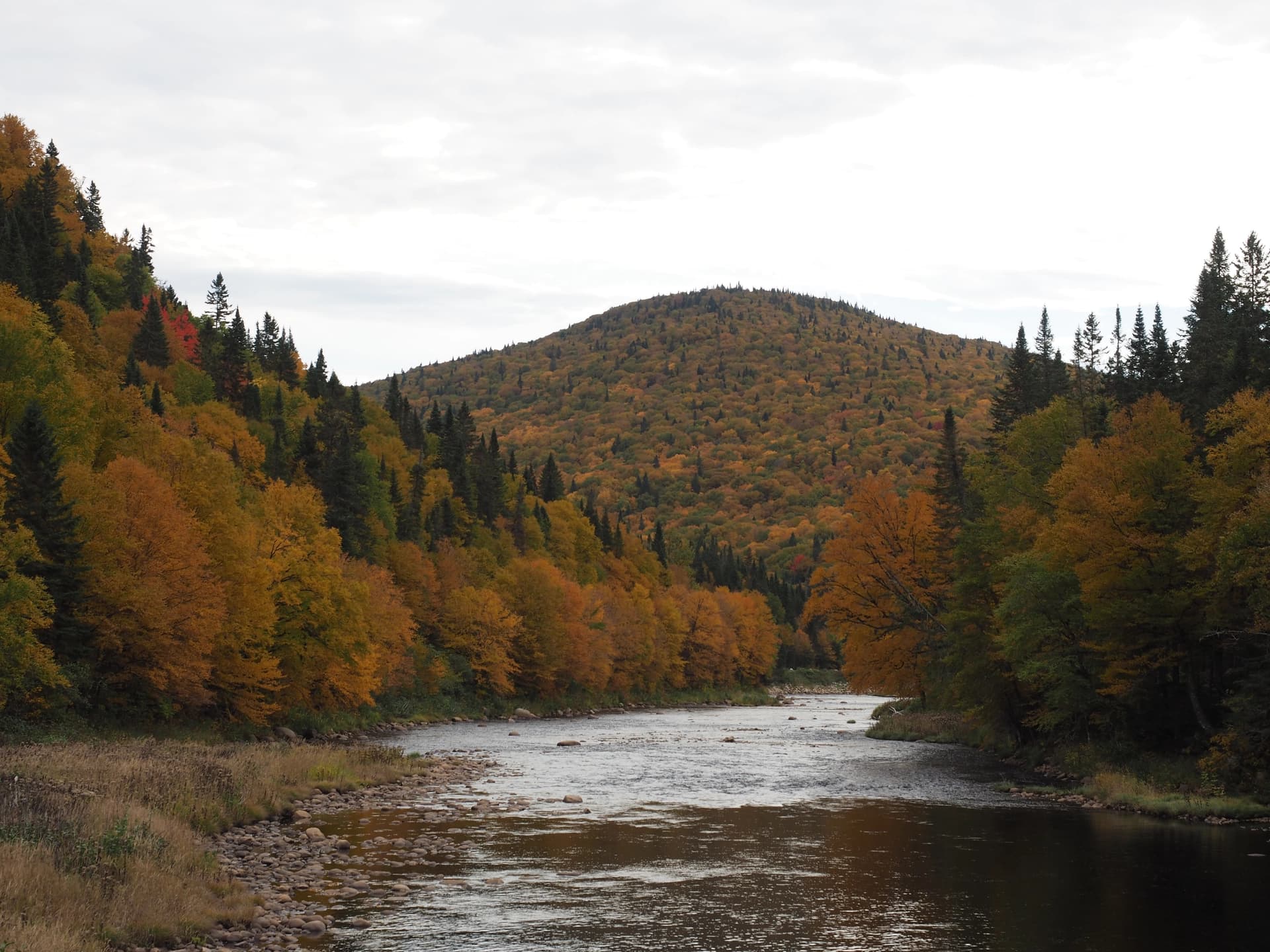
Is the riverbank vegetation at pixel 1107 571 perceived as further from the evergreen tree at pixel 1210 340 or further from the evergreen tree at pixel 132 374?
the evergreen tree at pixel 132 374

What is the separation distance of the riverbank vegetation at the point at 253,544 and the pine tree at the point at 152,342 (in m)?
0.33

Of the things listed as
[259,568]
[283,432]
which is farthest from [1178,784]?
[283,432]

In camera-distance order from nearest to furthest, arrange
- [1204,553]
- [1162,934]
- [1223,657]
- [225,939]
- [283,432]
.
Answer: [225,939] → [1162,934] → [1204,553] → [1223,657] → [283,432]

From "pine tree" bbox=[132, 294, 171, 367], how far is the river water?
255 ft

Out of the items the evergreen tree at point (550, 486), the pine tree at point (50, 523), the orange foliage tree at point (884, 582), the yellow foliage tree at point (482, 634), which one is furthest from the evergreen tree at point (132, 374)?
the evergreen tree at point (550, 486)

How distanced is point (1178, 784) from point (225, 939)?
34.2 metres

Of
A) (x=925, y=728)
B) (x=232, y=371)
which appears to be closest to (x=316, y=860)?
(x=925, y=728)

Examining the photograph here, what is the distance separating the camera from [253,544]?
61.9 meters

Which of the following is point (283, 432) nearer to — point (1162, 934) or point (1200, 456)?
point (1200, 456)

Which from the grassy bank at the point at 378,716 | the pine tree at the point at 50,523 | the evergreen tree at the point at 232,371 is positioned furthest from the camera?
the evergreen tree at the point at 232,371

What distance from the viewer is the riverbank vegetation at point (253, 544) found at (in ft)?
161

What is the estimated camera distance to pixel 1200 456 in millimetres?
47875

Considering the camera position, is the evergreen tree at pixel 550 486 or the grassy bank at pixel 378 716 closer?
the grassy bank at pixel 378 716

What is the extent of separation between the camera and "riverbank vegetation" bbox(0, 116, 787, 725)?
4922cm
